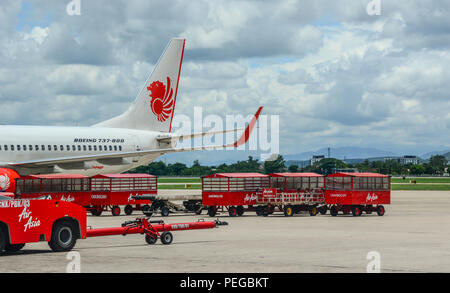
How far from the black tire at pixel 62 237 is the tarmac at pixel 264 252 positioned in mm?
292

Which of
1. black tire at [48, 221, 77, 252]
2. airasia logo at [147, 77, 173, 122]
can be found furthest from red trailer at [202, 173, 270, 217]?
black tire at [48, 221, 77, 252]

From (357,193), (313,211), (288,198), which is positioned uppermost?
(357,193)

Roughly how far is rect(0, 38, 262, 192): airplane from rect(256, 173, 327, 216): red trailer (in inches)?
132

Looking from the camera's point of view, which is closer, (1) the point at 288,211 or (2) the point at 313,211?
(1) the point at 288,211

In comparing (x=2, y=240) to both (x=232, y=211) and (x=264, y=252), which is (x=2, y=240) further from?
(x=232, y=211)

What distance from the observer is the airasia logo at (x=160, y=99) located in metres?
50.3

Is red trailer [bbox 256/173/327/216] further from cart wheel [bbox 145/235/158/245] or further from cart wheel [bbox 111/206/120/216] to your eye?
cart wheel [bbox 145/235/158/245]

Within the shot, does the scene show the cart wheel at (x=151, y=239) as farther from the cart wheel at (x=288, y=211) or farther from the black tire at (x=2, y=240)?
the cart wheel at (x=288, y=211)

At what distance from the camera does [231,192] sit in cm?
3756

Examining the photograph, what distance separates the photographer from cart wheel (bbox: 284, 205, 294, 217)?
122ft

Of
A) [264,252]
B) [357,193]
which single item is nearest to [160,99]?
[357,193]

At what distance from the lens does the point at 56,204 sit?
19.4m

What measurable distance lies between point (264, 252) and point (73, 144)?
87.2 ft
